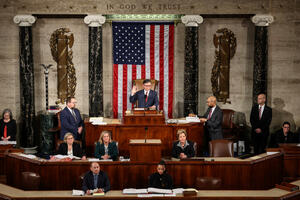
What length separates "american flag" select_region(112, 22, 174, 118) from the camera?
12.5 metres

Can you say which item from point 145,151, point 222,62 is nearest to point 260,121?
point 222,62

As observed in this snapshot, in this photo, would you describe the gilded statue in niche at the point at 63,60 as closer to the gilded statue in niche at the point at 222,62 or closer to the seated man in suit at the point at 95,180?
the gilded statue in niche at the point at 222,62

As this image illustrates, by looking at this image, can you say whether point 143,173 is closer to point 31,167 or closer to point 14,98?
point 31,167

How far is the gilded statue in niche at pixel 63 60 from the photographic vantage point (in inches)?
501

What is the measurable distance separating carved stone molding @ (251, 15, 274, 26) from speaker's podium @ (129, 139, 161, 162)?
6107 millimetres

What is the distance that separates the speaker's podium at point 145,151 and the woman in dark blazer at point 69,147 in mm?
1403

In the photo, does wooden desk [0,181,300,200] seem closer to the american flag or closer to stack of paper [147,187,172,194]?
stack of paper [147,187,172,194]

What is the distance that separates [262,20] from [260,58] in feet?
3.66

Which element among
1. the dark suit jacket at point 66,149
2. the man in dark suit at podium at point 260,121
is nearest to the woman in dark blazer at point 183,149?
the dark suit jacket at point 66,149

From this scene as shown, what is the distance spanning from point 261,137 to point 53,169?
597cm

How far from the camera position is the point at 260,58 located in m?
12.3

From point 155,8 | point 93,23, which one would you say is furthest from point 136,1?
point 93,23

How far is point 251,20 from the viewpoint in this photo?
12.6m

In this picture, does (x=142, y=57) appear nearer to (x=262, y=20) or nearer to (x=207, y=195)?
(x=262, y=20)
